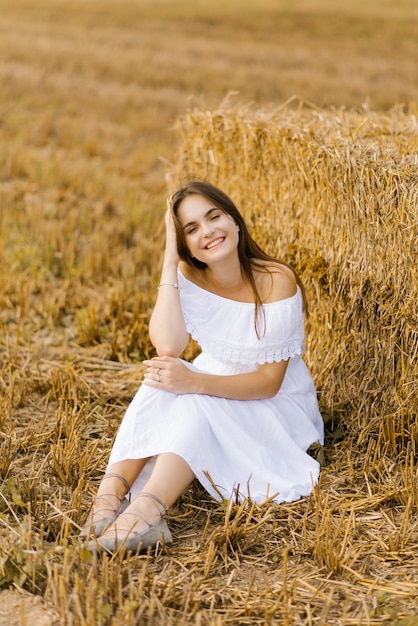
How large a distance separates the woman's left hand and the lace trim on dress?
0.27m

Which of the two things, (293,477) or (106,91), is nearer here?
(293,477)

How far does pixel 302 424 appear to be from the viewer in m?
3.39

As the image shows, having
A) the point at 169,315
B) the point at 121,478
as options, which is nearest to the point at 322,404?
the point at 169,315

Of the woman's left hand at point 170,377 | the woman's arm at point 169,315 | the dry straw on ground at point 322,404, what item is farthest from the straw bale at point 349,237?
the woman's left hand at point 170,377

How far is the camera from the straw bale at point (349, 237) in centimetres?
343

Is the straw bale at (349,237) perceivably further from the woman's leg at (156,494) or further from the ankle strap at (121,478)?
the ankle strap at (121,478)

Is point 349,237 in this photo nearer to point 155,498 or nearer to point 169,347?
point 169,347

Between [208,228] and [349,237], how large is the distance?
74 centimetres

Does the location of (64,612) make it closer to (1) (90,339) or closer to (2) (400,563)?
(2) (400,563)

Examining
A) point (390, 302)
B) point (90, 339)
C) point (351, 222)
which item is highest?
point (351, 222)

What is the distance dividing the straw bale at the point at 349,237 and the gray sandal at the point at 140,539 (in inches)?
40.6

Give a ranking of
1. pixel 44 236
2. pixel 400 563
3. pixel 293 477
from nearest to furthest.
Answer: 1. pixel 400 563
2. pixel 293 477
3. pixel 44 236

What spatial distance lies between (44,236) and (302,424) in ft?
12.0

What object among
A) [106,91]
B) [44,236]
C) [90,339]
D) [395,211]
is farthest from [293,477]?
[106,91]
